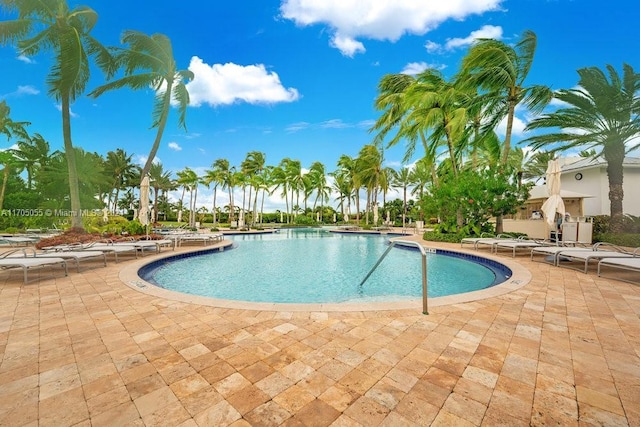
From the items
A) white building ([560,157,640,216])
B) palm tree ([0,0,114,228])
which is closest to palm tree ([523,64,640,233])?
white building ([560,157,640,216])

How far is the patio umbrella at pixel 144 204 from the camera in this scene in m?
11.6

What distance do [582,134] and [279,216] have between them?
37.0 m

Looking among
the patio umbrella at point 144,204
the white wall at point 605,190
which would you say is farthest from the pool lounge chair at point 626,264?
the white wall at point 605,190

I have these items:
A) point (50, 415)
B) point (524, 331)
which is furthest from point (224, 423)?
point (524, 331)

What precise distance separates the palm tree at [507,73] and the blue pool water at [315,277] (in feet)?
26.0

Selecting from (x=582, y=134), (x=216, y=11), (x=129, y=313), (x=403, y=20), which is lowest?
(x=129, y=313)

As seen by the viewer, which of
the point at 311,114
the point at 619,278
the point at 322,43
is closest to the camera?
the point at 619,278

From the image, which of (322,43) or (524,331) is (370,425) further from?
(322,43)

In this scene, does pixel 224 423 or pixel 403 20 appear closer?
pixel 224 423

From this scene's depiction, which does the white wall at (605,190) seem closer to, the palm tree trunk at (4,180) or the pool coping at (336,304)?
the pool coping at (336,304)

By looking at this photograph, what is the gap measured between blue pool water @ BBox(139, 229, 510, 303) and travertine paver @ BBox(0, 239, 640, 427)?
6.71 feet

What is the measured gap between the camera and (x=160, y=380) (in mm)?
2084

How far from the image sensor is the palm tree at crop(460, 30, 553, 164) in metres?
11.2

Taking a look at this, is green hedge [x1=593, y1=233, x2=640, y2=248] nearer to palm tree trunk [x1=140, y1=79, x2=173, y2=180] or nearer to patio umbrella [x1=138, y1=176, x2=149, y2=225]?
patio umbrella [x1=138, y1=176, x2=149, y2=225]
